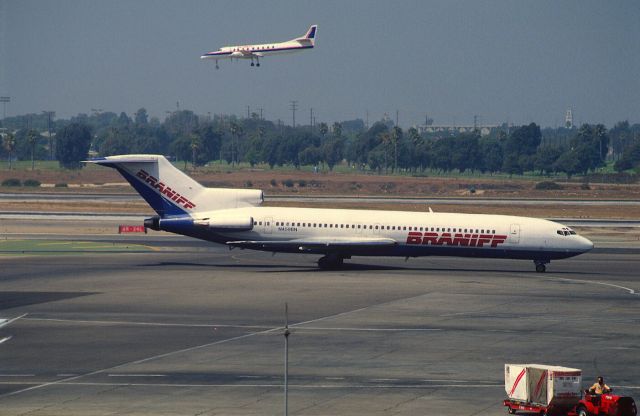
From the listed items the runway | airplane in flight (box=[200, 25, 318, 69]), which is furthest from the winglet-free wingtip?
the runway

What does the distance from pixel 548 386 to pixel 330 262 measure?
131ft

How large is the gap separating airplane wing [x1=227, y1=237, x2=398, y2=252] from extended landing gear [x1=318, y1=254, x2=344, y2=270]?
130cm

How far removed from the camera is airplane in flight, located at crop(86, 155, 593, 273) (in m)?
69.7

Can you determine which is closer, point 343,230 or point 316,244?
point 316,244

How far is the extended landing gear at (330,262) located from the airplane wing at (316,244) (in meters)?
1.30

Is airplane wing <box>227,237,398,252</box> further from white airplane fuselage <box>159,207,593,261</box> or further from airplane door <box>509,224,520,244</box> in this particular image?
airplane door <box>509,224,520,244</box>

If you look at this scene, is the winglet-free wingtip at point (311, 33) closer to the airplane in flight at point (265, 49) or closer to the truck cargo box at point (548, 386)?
the airplane in flight at point (265, 49)

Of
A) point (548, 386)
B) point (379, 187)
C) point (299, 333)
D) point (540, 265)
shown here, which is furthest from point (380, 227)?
point (379, 187)

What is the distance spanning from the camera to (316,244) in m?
70.0

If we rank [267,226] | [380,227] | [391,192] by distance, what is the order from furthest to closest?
[391,192] → [267,226] → [380,227]

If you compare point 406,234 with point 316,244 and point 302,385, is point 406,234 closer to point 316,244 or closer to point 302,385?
point 316,244

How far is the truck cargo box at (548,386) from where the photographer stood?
1272 inches

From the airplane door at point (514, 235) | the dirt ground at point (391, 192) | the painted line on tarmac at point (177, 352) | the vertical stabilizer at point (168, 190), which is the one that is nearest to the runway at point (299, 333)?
the painted line on tarmac at point (177, 352)

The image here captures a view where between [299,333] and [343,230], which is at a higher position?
[343,230]
